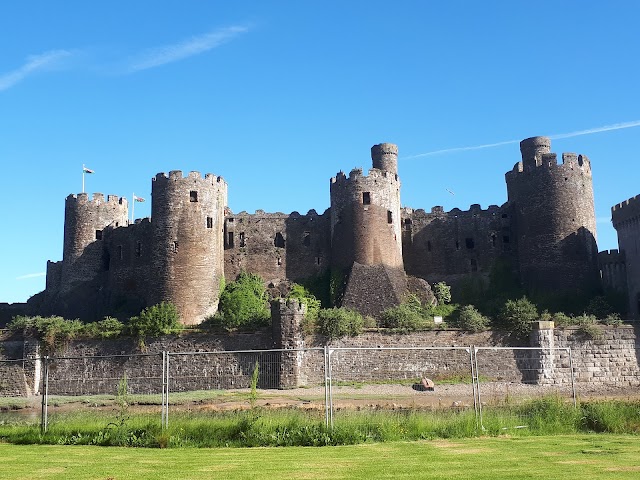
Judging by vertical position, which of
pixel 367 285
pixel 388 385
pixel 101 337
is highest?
pixel 367 285

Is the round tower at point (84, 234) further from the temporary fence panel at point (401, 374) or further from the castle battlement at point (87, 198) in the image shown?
the temporary fence panel at point (401, 374)

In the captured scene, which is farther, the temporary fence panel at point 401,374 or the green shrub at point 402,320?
the green shrub at point 402,320

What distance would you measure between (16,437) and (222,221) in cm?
3273

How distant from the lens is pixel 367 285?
1800 inches

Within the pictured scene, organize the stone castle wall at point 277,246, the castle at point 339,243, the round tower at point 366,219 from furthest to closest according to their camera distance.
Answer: the stone castle wall at point 277,246 < the round tower at point 366,219 < the castle at point 339,243

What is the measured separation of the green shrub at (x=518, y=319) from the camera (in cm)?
3922

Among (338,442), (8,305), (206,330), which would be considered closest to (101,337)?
(206,330)

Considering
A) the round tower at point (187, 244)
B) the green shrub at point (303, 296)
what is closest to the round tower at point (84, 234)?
the round tower at point (187, 244)

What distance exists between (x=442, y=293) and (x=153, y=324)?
20490 mm

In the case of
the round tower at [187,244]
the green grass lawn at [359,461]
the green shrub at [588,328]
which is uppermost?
the round tower at [187,244]

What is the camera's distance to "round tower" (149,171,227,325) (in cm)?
4550

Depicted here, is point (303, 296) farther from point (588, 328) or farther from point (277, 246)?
point (588, 328)

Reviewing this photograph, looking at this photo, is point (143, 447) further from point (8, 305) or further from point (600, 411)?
point (8, 305)

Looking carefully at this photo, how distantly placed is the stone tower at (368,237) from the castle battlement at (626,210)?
14.9 m
